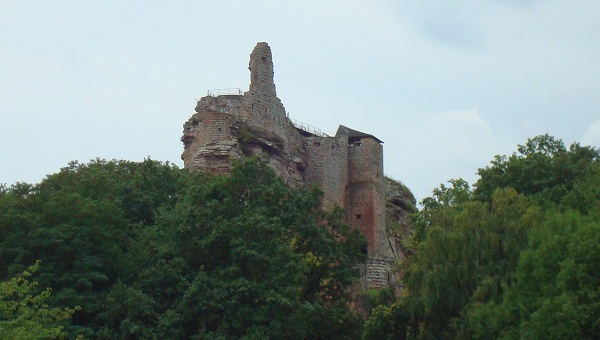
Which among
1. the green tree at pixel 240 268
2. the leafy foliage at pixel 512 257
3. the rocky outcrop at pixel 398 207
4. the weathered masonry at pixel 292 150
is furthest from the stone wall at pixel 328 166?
the green tree at pixel 240 268

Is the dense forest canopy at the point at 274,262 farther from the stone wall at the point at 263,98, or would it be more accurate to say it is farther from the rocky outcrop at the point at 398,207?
the rocky outcrop at the point at 398,207

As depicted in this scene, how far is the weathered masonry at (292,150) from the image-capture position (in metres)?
55.7

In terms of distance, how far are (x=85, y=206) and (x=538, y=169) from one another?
1634cm

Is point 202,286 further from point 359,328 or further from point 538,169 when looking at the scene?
point 538,169

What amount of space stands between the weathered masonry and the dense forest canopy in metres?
14.6

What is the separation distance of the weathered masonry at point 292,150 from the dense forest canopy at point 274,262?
1457cm

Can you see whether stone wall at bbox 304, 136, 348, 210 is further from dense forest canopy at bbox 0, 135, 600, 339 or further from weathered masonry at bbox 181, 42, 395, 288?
dense forest canopy at bbox 0, 135, 600, 339

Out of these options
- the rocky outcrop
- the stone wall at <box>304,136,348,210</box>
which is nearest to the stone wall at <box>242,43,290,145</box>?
the stone wall at <box>304,136,348,210</box>

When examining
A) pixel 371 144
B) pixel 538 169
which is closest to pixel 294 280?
pixel 538 169

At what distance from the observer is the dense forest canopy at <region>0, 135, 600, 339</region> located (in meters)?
31.4

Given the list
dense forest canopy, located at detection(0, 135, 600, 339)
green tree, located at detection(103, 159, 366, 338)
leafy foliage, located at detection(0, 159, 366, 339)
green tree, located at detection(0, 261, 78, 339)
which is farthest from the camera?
leafy foliage, located at detection(0, 159, 366, 339)

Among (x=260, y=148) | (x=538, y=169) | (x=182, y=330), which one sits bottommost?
(x=182, y=330)

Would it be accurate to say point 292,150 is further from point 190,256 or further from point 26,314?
point 26,314

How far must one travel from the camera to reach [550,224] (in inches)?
Result: 1288
